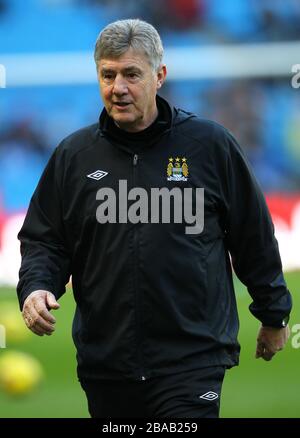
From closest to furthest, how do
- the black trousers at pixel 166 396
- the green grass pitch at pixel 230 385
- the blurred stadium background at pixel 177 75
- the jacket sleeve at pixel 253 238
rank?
the black trousers at pixel 166 396 < the jacket sleeve at pixel 253 238 < the green grass pitch at pixel 230 385 < the blurred stadium background at pixel 177 75

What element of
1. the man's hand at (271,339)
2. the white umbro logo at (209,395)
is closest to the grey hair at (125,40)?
the man's hand at (271,339)

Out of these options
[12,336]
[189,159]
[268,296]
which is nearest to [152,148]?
[189,159]

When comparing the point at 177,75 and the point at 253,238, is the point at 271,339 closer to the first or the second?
the point at 253,238

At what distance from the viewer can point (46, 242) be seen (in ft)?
14.4

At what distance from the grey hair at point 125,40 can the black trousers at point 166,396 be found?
125cm

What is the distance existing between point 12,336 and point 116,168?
5074mm

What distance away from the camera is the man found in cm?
414

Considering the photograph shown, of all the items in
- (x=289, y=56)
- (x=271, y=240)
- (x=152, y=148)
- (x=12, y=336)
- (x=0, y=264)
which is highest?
(x=289, y=56)

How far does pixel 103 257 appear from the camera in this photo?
419 centimetres

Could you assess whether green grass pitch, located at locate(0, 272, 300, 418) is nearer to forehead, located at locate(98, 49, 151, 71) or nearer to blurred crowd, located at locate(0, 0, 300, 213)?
forehead, located at locate(98, 49, 151, 71)

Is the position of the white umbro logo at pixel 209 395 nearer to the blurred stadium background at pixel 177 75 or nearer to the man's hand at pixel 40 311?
the man's hand at pixel 40 311

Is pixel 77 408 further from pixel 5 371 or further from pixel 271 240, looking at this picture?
pixel 271 240

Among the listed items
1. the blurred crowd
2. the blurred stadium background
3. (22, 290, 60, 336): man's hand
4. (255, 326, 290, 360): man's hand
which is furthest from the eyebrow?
the blurred crowd

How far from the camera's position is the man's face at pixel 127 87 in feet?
13.7
